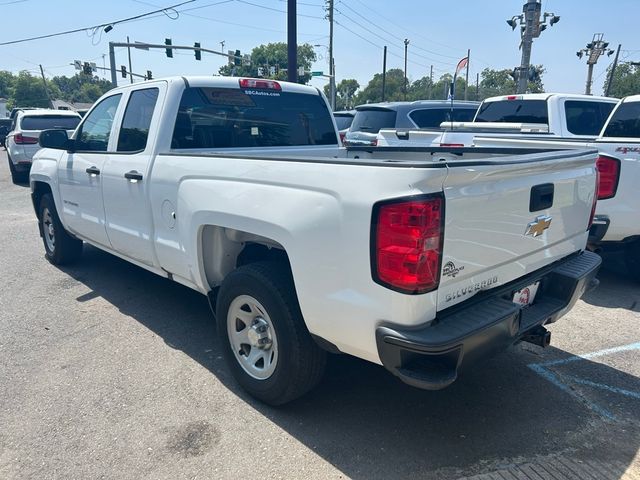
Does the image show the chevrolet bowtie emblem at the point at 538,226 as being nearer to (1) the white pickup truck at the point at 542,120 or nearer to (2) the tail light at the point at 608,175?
(2) the tail light at the point at 608,175

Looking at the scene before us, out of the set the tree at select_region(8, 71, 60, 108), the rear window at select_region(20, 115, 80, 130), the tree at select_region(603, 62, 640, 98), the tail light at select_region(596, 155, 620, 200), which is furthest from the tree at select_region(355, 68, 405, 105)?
the tail light at select_region(596, 155, 620, 200)

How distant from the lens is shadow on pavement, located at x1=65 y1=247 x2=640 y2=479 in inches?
106

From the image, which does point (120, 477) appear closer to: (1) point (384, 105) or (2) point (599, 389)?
(2) point (599, 389)

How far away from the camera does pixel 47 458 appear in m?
2.73

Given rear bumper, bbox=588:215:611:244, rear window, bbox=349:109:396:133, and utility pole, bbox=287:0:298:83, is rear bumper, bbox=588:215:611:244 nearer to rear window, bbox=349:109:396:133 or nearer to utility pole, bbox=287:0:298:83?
rear window, bbox=349:109:396:133

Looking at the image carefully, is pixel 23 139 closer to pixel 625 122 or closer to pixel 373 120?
pixel 373 120

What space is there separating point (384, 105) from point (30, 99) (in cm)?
10959

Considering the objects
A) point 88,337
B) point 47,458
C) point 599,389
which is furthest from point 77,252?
point 599,389

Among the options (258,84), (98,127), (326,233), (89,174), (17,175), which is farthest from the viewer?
(17,175)

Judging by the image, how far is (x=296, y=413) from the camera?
3104 millimetres

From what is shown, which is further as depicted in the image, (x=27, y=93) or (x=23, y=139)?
(x=27, y=93)

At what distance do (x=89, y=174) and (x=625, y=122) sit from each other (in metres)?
5.83

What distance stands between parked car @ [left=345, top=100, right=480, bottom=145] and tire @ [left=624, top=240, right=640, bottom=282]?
5.40 m

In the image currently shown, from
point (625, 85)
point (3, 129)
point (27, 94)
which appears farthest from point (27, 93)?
point (625, 85)
